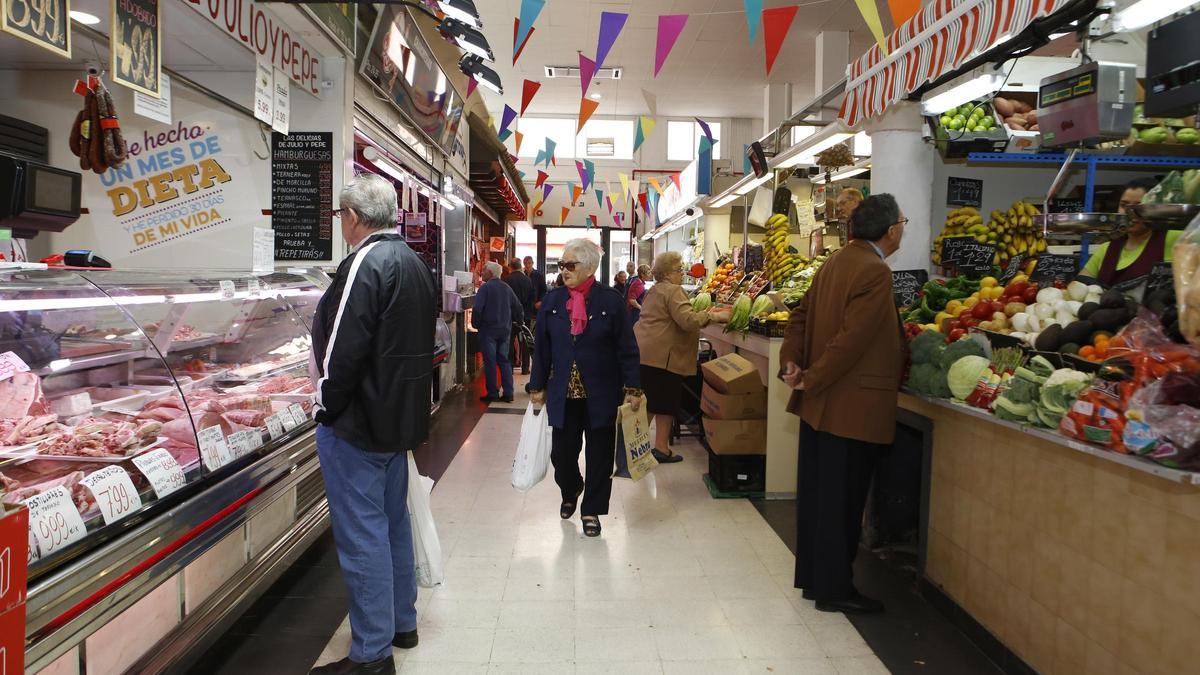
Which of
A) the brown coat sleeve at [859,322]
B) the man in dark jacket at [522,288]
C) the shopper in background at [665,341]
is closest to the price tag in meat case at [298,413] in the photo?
the brown coat sleeve at [859,322]

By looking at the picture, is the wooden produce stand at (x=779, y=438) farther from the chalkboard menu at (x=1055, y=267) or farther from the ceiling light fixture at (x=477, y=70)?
the ceiling light fixture at (x=477, y=70)

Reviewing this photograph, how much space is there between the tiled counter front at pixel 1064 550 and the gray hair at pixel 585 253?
1.91m

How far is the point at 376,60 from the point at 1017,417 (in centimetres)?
484

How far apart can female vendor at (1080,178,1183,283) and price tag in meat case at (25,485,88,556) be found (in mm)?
4265

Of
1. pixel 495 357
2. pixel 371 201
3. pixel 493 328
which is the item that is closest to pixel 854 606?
pixel 371 201

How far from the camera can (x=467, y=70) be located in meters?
5.93

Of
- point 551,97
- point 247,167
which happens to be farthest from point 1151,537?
point 551,97

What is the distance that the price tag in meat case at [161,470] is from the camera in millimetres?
2301

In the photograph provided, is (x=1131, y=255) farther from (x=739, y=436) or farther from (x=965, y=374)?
(x=739, y=436)

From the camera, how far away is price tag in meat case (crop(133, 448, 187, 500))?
7.55 ft

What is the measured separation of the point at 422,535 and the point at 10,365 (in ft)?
5.07

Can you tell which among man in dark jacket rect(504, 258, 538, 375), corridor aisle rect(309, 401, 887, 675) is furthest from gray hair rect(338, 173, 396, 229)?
man in dark jacket rect(504, 258, 538, 375)

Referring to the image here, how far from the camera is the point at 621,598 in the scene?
3404 mm

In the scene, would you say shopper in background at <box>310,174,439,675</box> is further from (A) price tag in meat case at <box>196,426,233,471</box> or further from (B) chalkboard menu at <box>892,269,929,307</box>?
(B) chalkboard menu at <box>892,269,929,307</box>
